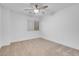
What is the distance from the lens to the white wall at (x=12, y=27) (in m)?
1.49

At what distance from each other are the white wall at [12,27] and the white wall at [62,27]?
0.99 feet

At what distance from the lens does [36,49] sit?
63.9 inches

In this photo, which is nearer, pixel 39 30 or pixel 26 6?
pixel 26 6

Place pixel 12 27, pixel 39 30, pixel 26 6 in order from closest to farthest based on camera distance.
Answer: pixel 26 6 < pixel 12 27 < pixel 39 30

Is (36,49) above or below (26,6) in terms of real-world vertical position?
below

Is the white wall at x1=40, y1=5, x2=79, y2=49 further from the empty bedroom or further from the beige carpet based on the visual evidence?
the beige carpet

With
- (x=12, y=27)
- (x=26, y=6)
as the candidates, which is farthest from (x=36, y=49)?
(x=26, y=6)

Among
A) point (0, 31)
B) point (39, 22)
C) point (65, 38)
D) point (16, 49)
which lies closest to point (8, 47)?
point (16, 49)

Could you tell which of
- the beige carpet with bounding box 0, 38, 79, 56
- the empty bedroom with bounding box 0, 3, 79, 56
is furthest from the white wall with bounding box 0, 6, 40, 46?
the beige carpet with bounding box 0, 38, 79, 56

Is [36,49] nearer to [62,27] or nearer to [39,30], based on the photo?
[39,30]

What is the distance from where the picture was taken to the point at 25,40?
1.66 m

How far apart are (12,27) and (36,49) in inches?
26.9

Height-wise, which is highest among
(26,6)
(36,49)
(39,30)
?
(26,6)

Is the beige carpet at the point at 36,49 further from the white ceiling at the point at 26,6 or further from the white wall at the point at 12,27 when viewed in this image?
the white ceiling at the point at 26,6
